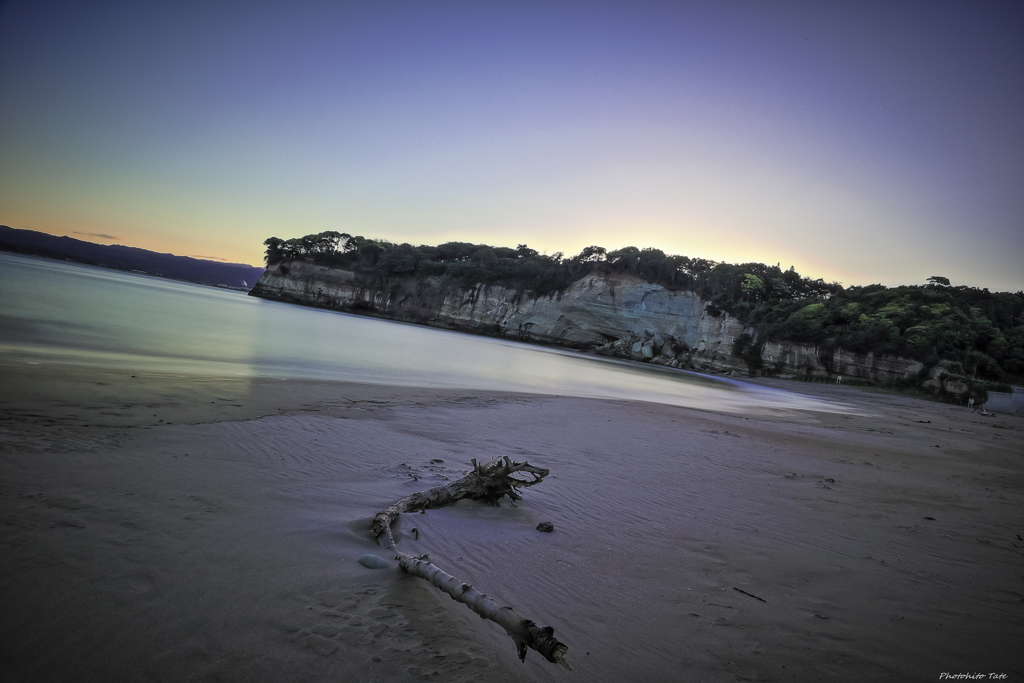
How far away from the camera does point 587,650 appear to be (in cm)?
237

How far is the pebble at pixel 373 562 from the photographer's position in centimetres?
293

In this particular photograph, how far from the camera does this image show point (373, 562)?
9.66ft

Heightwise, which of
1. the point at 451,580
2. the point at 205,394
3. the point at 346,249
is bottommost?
the point at 205,394

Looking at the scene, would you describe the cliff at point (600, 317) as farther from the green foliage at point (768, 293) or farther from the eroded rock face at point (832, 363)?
the green foliage at point (768, 293)

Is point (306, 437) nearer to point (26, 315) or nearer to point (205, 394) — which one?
point (205, 394)

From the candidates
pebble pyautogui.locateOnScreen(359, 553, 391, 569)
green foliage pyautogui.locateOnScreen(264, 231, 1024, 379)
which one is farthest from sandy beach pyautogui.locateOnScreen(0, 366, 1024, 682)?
green foliage pyautogui.locateOnScreen(264, 231, 1024, 379)

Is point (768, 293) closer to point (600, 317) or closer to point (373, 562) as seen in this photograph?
point (600, 317)

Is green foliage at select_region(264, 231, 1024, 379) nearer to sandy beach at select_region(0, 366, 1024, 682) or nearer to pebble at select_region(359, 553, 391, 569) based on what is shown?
sandy beach at select_region(0, 366, 1024, 682)

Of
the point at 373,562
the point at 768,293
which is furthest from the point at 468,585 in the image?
the point at 768,293

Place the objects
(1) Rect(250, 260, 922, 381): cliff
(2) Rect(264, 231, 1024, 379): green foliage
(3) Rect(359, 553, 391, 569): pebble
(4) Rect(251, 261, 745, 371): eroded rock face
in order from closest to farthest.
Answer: (3) Rect(359, 553, 391, 569): pebble → (2) Rect(264, 231, 1024, 379): green foliage → (1) Rect(250, 260, 922, 381): cliff → (4) Rect(251, 261, 745, 371): eroded rock face

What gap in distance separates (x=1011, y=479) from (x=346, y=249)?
8899cm

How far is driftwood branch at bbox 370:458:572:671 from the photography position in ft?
5.93

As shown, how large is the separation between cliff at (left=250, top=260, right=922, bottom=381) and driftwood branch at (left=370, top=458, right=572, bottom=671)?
140 ft

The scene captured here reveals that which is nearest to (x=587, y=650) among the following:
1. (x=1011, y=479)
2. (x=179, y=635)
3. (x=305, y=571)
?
(x=305, y=571)
